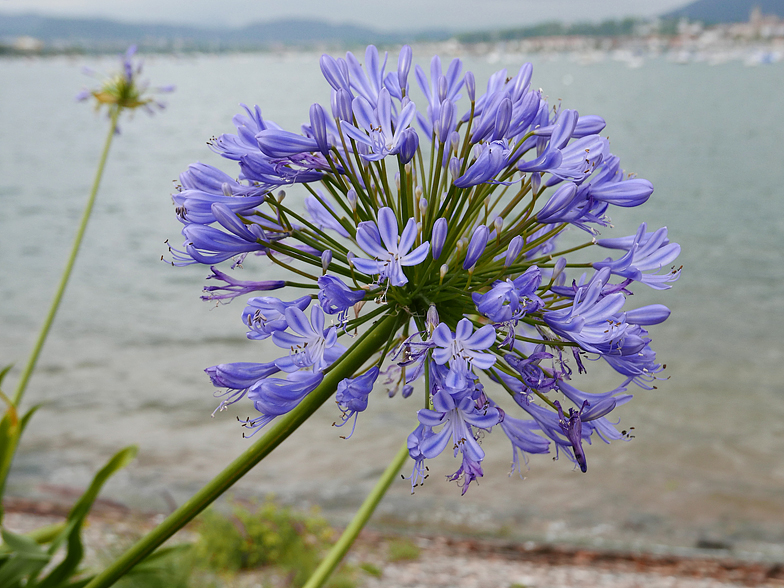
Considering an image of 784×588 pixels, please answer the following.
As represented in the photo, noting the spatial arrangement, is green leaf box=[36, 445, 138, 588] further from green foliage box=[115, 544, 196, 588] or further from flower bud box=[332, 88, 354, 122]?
flower bud box=[332, 88, 354, 122]

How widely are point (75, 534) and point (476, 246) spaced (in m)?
2.52

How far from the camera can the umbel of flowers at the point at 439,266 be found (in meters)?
1.70

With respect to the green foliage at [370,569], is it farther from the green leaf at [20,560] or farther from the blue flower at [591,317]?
the blue flower at [591,317]

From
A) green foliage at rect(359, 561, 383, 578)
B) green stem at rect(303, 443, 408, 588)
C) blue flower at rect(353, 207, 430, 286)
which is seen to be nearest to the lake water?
green foliage at rect(359, 561, 383, 578)

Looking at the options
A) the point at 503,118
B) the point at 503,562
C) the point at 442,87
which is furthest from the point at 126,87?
the point at 503,562

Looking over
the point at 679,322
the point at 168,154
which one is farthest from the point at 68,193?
the point at 679,322

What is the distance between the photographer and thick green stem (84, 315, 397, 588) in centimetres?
168

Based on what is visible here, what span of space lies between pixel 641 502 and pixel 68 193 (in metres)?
27.7

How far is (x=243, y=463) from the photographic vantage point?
5.59ft

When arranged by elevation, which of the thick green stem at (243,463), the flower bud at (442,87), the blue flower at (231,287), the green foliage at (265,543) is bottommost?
the green foliage at (265,543)

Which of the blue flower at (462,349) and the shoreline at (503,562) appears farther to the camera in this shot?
the shoreline at (503,562)

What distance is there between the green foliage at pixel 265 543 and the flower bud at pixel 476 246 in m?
4.70

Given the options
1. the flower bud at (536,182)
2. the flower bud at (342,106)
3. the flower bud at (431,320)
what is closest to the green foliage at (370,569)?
the flower bud at (431,320)

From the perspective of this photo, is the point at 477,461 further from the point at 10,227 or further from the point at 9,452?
the point at 10,227
